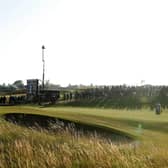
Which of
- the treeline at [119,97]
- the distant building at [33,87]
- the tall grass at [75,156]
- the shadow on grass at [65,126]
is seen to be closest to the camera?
the tall grass at [75,156]

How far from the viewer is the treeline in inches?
2044

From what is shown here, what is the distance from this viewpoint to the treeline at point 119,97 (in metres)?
51.9

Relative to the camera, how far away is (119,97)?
5600cm

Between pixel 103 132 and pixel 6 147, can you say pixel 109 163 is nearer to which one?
pixel 6 147

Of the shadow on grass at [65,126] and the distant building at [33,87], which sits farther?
the distant building at [33,87]

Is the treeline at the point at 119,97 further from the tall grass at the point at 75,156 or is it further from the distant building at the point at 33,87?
the tall grass at the point at 75,156

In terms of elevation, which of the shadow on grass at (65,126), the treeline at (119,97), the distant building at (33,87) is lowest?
the shadow on grass at (65,126)

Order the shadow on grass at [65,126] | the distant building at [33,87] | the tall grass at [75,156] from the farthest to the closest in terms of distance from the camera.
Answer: the distant building at [33,87] < the shadow on grass at [65,126] < the tall grass at [75,156]

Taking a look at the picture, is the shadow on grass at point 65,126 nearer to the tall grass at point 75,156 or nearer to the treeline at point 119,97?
the tall grass at point 75,156

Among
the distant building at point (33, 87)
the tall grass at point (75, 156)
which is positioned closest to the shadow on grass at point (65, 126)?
the tall grass at point (75, 156)

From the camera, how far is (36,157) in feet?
34.3

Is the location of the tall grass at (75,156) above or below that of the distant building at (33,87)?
below

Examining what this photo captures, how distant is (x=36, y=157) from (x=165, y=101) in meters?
43.0

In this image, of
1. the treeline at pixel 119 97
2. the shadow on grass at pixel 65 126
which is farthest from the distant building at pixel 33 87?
the shadow on grass at pixel 65 126
